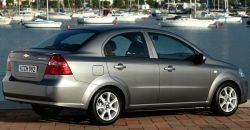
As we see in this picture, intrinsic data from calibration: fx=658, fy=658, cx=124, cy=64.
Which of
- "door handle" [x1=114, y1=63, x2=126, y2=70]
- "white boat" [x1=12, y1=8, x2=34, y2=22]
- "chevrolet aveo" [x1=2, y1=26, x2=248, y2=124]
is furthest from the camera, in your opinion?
"white boat" [x1=12, y1=8, x2=34, y2=22]

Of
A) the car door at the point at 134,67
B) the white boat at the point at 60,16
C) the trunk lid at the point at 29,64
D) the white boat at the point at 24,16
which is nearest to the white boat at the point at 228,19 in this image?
the white boat at the point at 60,16

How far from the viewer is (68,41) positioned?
9.24 metres

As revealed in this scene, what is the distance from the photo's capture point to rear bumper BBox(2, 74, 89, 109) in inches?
332

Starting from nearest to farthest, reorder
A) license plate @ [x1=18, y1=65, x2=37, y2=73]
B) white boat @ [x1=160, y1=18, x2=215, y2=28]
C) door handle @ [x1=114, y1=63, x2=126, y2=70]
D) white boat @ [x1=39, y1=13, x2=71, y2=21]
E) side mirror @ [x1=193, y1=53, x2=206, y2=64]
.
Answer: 1. license plate @ [x1=18, y1=65, x2=37, y2=73]
2. door handle @ [x1=114, y1=63, x2=126, y2=70]
3. side mirror @ [x1=193, y1=53, x2=206, y2=64]
4. white boat @ [x1=160, y1=18, x2=215, y2=28]
5. white boat @ [x1=39, y1=13, x2=71, y2=21]

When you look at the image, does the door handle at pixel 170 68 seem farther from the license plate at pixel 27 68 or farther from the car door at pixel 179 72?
the license plate at pixel 27 68

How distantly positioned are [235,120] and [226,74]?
2.54 ft

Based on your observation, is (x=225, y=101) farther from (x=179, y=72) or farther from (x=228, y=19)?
(x=228, y=19)

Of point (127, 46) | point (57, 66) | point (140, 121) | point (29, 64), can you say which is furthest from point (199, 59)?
point (29, 64)

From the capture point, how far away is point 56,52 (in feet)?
28.9

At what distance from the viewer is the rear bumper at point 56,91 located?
27.6 ft

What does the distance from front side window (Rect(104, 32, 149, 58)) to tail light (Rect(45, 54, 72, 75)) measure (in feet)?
2.42

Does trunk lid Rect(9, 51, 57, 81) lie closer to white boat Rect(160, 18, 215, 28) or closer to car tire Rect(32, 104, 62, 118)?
car tire Rect(32, 104, 62, 118)

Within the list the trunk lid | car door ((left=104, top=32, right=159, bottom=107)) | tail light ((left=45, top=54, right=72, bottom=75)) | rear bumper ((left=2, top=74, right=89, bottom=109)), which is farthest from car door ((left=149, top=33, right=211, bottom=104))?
the trunk lid

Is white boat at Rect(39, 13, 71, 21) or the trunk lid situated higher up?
white boat at Rect(39, 13, 71, 21)
